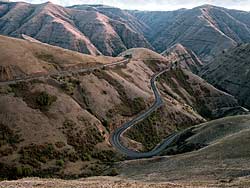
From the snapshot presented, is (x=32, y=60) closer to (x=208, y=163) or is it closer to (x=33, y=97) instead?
(x=33, y=97)

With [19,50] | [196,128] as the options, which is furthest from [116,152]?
[19,50]

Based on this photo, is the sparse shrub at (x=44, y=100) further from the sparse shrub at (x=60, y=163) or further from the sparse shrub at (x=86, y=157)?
the sparse shrub at (x=60, y=163)

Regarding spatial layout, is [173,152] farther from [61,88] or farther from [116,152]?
[61,88]

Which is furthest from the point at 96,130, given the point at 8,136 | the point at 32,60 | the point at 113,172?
the point at 32,60

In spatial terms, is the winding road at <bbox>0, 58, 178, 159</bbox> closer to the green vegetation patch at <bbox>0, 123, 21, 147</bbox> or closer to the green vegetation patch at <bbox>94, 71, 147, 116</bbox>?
the green vegetation patch at <bbox>94, 71, 147, 116</bbox>

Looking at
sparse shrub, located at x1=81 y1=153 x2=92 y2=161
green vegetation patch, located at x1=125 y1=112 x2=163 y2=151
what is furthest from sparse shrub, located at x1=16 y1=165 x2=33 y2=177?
green vegetation patch, located at x1=125 y1=112 x2=163 y2=151

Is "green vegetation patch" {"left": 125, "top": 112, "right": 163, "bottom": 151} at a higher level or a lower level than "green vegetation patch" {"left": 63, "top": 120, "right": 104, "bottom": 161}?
lower

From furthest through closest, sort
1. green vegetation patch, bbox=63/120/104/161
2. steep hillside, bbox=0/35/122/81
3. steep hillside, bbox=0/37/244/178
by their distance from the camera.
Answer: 1. steep hillside, bbox=0/35/122/81
2. green vegetation patch, bbox=63/120/104/161
3. steep hillside, bbox=0/37/244/178

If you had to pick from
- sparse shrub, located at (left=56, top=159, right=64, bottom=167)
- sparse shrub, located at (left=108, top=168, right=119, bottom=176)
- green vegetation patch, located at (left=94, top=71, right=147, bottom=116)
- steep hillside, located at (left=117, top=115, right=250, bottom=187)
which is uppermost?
steep hillside, located at (left=117, top=115, right=250, bottom=187)
